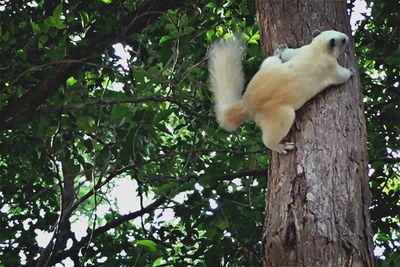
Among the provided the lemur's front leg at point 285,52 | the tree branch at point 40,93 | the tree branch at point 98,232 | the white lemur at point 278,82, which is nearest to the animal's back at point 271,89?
the white lemur at point 278,82

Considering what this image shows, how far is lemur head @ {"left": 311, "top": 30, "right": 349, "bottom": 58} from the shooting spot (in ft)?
11.3

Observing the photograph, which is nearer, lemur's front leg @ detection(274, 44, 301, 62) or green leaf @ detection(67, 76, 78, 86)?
lemur's front leg @ detection(274, 44, 301, 62)

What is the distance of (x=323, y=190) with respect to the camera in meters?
2.77

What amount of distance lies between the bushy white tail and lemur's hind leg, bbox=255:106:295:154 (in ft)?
1.48

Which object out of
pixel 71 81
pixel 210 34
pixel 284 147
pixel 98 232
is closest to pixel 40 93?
pixel 71 81

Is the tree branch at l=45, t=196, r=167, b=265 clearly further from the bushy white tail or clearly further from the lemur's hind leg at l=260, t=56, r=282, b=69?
the lemur's hind leg at l=260, t=56, r=282, b=69

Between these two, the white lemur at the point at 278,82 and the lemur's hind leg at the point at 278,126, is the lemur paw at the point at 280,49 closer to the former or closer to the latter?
the white lemur at the point at 278,82

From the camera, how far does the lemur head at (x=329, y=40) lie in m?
3.43

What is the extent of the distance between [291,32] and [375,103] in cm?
236

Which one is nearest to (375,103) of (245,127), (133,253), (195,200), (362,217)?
(245,127)

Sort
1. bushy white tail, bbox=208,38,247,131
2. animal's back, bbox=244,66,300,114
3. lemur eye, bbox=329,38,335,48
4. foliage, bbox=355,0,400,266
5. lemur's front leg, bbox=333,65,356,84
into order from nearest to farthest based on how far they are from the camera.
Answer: lemur's front leg, bbox=333,65,356,84 → lemur eye, bbox=329,38,335,48 → animal's back, bbox=244,66,300,114 → bushy white tail, bbox=208,38,247,131 → foliage, bbox=355,0,400,266

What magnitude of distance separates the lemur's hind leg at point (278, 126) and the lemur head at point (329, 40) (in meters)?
0.39

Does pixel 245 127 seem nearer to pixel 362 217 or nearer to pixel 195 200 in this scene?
pixel 195 200

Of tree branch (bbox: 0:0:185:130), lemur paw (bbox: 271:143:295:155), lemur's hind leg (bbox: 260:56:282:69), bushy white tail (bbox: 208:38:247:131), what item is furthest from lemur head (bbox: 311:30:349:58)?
tree branch (bbox: 0:0:185:130)
